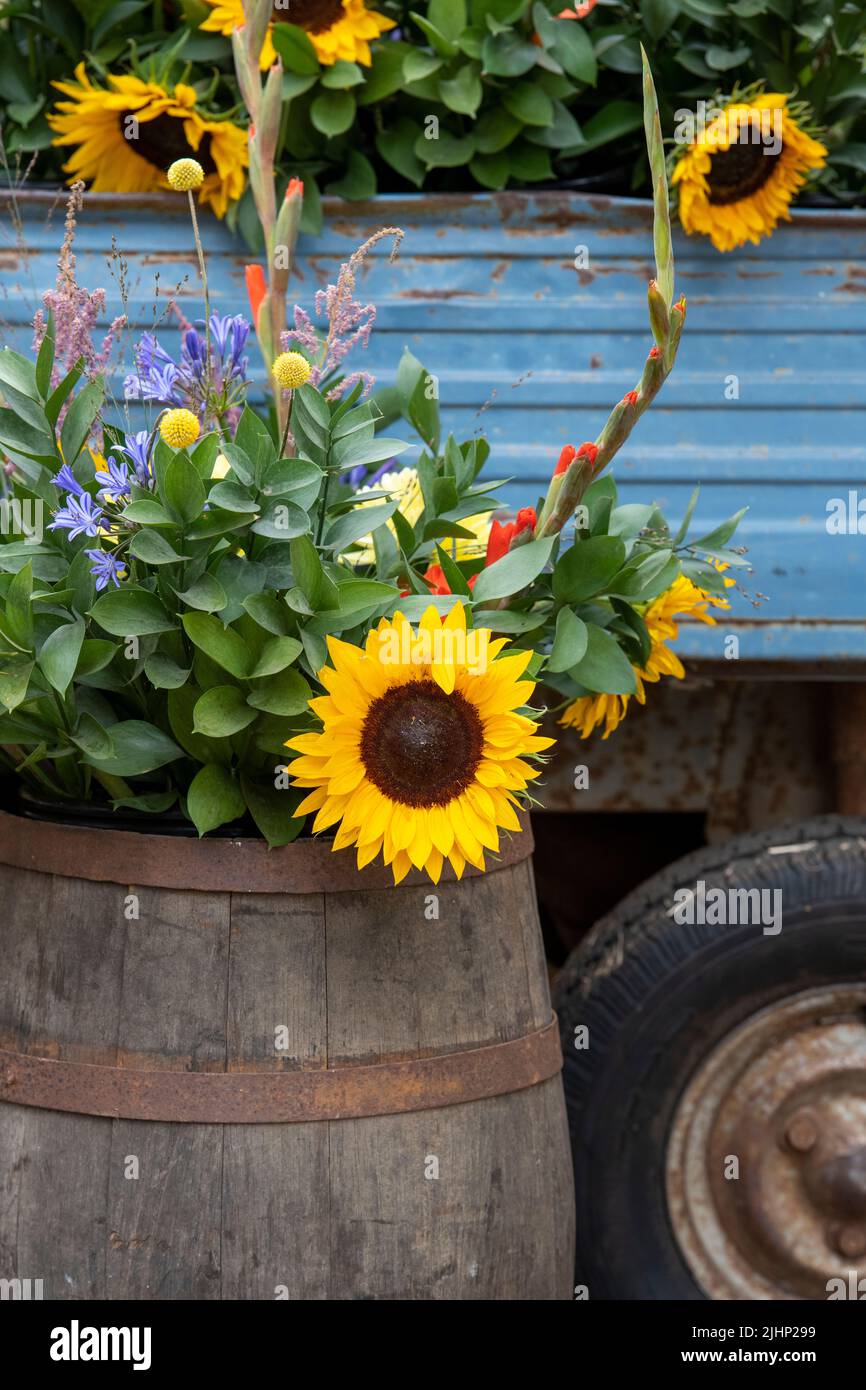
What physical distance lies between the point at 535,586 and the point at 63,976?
53 cm

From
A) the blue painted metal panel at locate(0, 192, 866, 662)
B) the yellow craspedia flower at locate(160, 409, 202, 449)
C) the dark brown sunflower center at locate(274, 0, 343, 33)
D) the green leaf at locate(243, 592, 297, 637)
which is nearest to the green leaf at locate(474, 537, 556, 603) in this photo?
the green leaf at locate(243, 592, 297, 637)

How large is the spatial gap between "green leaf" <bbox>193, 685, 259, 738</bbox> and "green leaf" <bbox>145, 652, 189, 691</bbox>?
0.02 metres

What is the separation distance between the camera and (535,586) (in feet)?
3.86

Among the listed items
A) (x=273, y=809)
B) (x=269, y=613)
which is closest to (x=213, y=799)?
(x=273, y=809)

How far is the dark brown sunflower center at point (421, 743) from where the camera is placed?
102 centimetres

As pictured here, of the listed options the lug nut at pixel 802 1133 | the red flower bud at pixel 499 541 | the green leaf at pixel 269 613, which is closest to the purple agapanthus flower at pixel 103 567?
the green leaf at pixel 269 613

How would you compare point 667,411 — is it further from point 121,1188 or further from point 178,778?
point 121,1188

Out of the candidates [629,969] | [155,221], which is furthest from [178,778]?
[155,221]

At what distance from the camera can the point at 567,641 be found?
3.59 feet

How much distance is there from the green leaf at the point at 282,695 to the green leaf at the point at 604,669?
9.3 inches

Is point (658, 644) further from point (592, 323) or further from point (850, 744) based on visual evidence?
point (850, 744)

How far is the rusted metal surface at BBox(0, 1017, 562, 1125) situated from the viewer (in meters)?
1.07

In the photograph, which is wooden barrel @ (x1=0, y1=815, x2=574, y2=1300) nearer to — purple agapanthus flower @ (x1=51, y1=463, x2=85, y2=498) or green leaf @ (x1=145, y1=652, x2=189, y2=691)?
green leaf @ (x1=145, y1=652, x2=189, y2=691)
